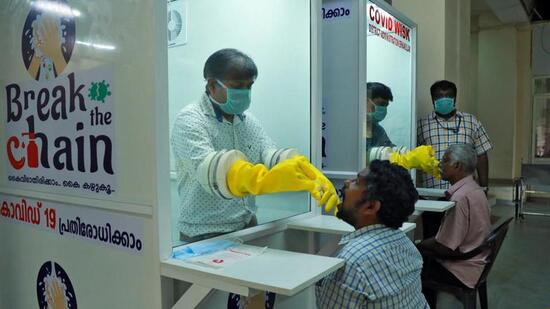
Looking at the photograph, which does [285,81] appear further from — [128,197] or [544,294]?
[544,294]

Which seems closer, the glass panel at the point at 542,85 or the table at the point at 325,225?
the table at the point at 325,225

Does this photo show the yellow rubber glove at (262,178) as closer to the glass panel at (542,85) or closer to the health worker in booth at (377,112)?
the health worker in booth at (377,112)

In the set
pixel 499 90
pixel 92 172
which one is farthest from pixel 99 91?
pixel 499 90

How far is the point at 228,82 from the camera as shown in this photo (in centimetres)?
169

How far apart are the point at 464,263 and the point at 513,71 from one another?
653 centimetres

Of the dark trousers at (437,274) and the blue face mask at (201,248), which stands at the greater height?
the blue face mask at (201,248)

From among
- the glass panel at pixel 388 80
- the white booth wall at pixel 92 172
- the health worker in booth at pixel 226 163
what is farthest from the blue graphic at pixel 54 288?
the glass panel at pixel 388 80

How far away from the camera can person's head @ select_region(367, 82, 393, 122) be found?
272 centimetres

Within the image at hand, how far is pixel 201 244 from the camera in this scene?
4.89 feet

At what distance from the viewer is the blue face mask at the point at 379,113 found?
2.80m

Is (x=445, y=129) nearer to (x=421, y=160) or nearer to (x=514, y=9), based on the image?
(x=421, y=160)

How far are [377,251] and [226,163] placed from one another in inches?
22.1

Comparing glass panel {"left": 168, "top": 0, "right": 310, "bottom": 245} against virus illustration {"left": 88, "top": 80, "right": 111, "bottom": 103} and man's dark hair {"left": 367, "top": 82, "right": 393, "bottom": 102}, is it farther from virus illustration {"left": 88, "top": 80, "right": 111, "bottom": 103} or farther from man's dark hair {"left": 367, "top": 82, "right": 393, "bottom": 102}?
man's dark hair {"left": 367, "top": 82, "right": 393, "bottom": 102}

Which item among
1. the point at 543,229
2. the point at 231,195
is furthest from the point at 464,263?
the point at 543,229
